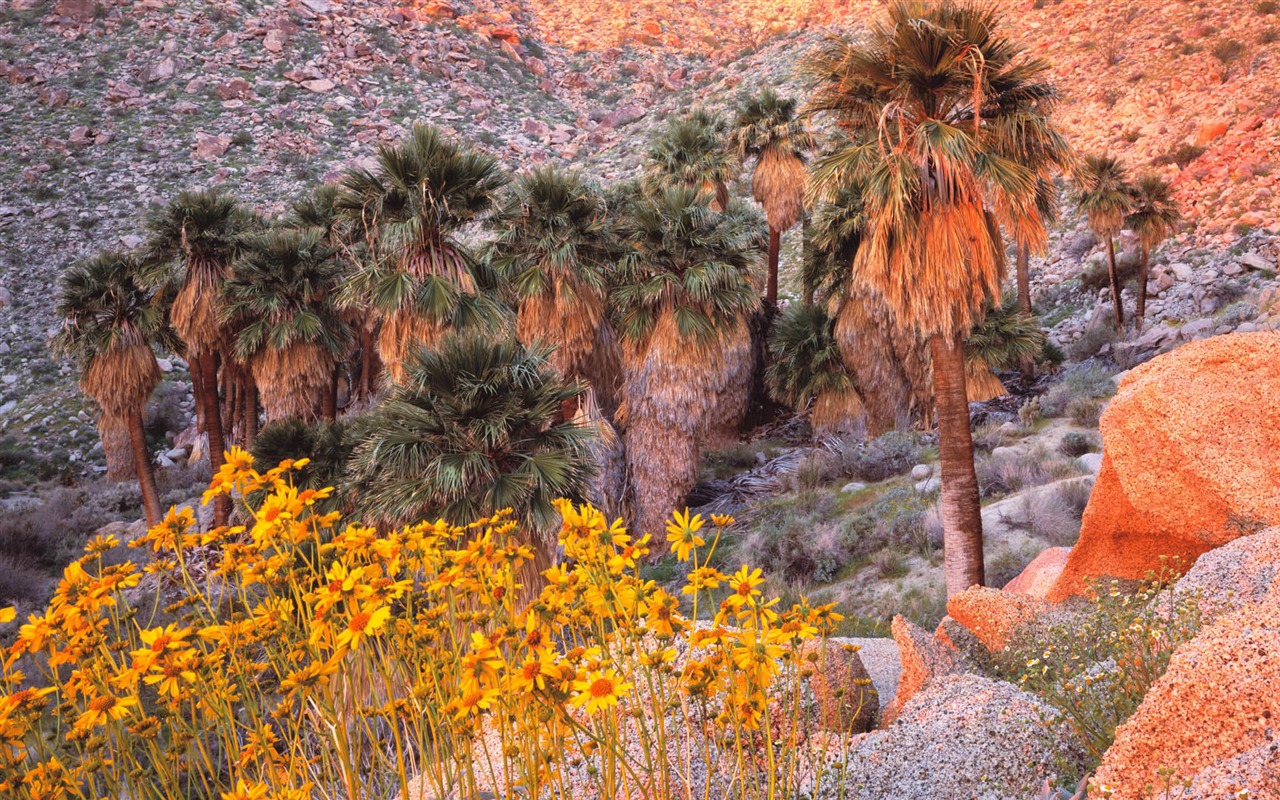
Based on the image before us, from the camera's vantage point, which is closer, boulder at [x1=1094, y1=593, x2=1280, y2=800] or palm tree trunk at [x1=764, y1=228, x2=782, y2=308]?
boulder at [x1=1094, y1=593, x2=1280, y2=800]

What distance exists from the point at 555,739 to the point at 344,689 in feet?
2.77

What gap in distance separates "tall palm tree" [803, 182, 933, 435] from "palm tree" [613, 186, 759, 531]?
341cm

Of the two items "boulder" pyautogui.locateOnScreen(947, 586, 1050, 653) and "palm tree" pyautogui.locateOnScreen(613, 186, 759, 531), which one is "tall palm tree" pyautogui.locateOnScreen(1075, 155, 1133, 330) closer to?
"palm tree" pyautogui.locateOnScreen(613, 186, 759, 531)

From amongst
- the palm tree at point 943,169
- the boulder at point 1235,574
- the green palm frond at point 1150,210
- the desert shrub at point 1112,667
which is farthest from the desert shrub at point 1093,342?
the desert shrub at point 1112,667

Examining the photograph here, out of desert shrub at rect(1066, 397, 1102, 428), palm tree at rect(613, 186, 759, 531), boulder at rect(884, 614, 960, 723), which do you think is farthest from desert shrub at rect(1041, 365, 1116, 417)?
boulder at rect(884, 614, 960, 723)

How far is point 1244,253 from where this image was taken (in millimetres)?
26031

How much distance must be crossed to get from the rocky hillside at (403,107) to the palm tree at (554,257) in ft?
31.3

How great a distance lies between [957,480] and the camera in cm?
1014

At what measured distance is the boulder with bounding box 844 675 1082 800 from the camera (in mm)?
3238

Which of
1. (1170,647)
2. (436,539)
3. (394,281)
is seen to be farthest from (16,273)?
(1170,647)

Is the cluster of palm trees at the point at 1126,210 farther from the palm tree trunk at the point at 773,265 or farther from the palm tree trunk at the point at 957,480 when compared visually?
the palm tree trunk at the point at 957,480

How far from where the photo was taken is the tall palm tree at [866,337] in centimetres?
2022

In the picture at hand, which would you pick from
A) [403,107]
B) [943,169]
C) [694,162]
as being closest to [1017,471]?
[943,169]

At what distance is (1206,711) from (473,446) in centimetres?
856
